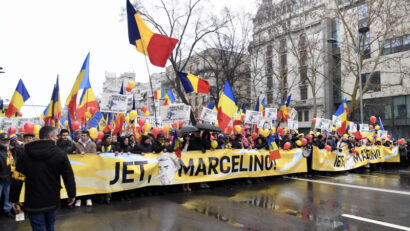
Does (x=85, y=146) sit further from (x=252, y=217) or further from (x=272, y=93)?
(x=272, y=93)

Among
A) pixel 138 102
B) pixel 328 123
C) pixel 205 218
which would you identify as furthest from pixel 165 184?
pixel 138 102

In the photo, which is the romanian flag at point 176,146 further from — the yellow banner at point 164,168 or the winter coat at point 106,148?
the winter coat at point 106,148

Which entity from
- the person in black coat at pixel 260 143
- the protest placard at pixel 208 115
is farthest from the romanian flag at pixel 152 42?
the person in black coat at pixel 260 143

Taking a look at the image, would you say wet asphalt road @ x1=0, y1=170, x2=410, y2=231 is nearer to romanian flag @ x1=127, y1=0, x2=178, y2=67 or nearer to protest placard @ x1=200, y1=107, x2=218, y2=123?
protest placard @ x1=200, y1=107, x2=218, y2=123

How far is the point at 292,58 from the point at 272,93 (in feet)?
19.2

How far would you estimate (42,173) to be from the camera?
11.0 feet

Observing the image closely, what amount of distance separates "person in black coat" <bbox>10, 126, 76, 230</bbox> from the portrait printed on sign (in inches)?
183

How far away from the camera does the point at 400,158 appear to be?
16172 mm

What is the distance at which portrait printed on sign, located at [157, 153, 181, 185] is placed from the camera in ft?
26.5

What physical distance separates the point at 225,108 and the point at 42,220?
693 cm

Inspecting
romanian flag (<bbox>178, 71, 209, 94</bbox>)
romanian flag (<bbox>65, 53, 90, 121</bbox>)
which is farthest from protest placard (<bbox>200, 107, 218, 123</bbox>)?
romanian flag (<bbox>65, 53, 90, 121</bbox>)

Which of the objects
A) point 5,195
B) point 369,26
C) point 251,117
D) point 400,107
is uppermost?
point 369,26

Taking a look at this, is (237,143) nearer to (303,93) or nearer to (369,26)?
(369,26)

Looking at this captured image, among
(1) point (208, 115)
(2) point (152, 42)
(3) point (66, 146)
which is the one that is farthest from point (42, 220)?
(1) point (208, 115)
